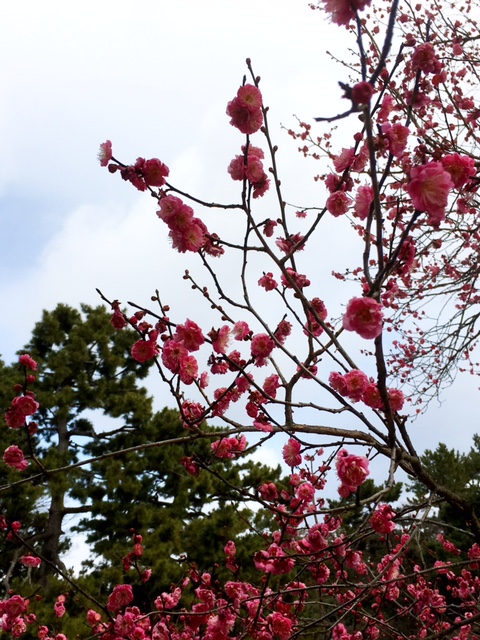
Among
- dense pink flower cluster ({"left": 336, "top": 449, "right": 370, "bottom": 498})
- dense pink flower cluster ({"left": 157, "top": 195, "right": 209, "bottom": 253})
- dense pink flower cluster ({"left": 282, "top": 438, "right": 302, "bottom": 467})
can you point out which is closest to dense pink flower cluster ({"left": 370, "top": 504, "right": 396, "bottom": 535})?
dense pink flower cluster ({"left": 282, "top": 438, "right": 302, "bottom": 467})

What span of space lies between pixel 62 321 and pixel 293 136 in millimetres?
7393

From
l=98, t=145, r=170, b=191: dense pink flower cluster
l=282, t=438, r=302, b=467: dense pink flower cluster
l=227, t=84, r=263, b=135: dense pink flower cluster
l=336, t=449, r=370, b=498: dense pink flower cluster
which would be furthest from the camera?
l=282, t=438, r=302, b=467: dense pink flower cluster

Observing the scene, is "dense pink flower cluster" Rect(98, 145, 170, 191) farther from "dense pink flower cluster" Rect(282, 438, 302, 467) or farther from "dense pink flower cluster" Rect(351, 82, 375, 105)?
"dense pink flower cluster" Rect(282, 438, 302, 467)

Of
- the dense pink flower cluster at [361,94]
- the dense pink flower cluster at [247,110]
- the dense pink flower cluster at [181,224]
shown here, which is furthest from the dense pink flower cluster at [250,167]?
the dense pink flower cluster at [361,94]

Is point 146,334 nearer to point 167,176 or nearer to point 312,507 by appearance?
point 167,176

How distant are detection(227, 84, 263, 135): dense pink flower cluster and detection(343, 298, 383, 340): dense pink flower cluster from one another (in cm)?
98

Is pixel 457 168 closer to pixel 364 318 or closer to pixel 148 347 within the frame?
pixel 364 318

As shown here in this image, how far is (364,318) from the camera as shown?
157 centimetres

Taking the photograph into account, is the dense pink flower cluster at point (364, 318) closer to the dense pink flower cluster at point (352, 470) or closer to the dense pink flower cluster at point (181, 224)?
the dense pink flower cluster at point (352, 470)

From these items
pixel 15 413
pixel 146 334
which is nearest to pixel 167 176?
pixel 146 334

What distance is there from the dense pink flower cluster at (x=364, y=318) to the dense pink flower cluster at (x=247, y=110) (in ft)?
3.23

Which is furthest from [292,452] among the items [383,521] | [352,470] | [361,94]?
[361,94]

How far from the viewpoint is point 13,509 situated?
322 inches

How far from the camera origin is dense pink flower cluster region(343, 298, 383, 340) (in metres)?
1.55
